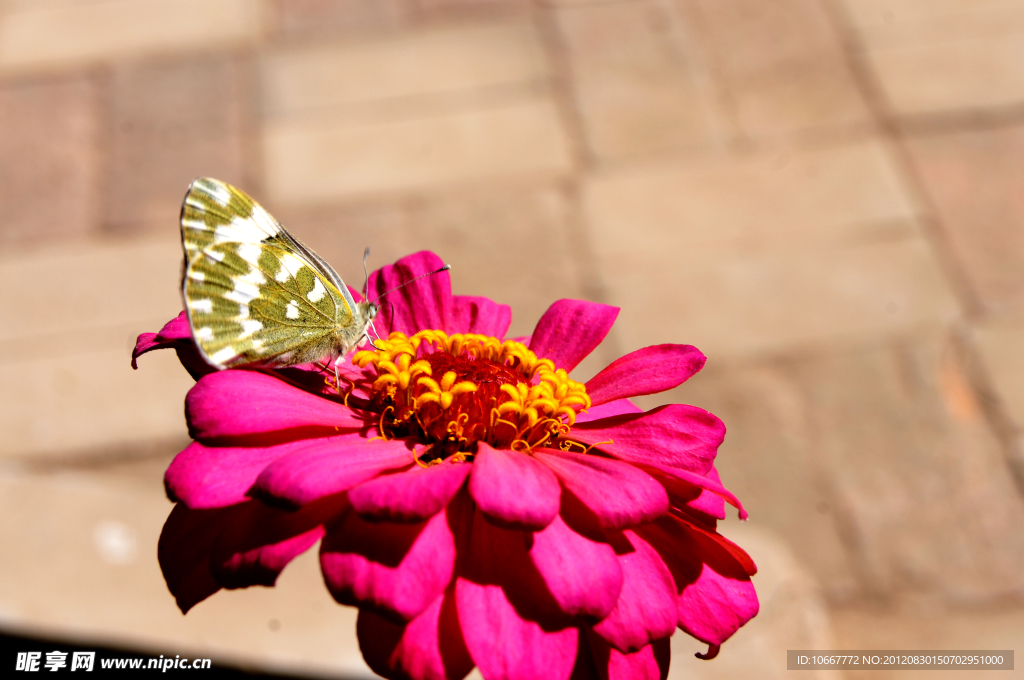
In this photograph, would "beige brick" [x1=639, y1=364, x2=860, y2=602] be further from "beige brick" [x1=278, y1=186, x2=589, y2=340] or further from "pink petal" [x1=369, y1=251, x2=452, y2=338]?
"pink petal" [x1=369, y1=251, x2=452, y2=338]

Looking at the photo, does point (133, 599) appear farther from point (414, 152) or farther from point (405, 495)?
point (414, 152)

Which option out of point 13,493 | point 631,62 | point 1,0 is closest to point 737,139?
point 631,62

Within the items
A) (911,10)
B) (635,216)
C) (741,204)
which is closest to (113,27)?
(635,216)

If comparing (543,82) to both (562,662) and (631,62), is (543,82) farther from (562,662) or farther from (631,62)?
(562,662)

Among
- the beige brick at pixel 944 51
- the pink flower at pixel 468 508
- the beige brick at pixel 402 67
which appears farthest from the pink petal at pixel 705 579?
the beige brick at pixel 944 51

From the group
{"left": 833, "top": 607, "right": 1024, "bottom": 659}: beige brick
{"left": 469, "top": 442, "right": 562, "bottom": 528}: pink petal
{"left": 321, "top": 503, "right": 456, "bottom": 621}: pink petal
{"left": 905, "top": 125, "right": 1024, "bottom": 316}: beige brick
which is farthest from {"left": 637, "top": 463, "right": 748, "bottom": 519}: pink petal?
{"left": 905, "top": 125, "right": 1024, "bottom": 316}: beige brick

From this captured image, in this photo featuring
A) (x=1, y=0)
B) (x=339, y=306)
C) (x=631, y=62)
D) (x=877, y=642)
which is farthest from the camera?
(x=1, y=0)

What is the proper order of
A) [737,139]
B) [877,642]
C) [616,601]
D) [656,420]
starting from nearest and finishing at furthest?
1. [616,601]
2. [656,420]
3. [877,642]
4. [737,139]
